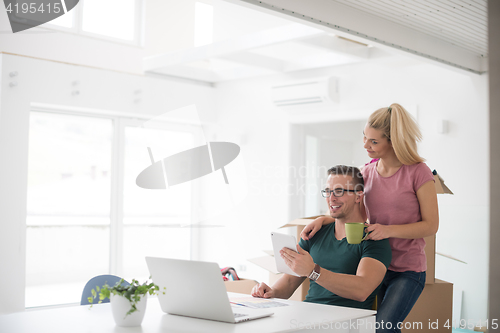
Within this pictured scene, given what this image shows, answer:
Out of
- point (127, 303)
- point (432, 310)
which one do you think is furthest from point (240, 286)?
point (127, 303)

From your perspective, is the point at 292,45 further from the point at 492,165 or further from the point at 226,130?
the point at 492,165

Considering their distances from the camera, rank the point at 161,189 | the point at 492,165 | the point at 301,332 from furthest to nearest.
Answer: the point at 161,189 < the point at 301,332 < the point at 492,165

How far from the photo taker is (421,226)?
2.10 meters

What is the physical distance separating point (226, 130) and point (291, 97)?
1158 millimetres

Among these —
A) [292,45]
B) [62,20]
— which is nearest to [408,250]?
[292,45]

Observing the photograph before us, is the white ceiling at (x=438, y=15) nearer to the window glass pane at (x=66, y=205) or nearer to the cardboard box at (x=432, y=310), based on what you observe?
the cardboard box at (x=432, y=310)

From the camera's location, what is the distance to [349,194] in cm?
215

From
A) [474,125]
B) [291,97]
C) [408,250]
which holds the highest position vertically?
[291,97]

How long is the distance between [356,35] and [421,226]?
4.28 ft

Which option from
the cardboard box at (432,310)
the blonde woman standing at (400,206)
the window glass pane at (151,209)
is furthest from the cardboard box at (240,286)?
the window glass pane at (151,209)

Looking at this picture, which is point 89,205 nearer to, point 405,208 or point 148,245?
point 148,245

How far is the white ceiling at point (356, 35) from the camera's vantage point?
106 inches

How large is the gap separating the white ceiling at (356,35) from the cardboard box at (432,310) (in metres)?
1.52

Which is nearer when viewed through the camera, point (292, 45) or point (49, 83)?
point (49, 83)
